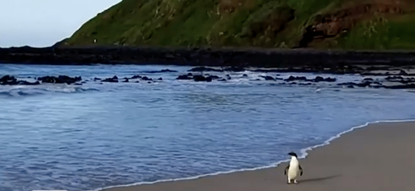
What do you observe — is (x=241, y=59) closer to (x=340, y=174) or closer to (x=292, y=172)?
(x=340, y=174)

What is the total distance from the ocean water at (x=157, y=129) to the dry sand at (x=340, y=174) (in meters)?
0.63

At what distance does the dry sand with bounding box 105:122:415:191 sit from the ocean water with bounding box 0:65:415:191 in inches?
24.8

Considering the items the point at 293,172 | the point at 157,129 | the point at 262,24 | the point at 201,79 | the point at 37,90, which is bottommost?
the point at 201,79

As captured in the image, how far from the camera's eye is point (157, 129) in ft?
59.3

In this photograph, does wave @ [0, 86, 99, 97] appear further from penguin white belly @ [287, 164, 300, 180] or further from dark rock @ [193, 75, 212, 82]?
penguin white belly @ [287, 164, 300, 180]

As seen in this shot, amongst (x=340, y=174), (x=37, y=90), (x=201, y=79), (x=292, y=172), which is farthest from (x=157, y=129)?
(x=201, y=79)

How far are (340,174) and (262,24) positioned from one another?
4642 inches

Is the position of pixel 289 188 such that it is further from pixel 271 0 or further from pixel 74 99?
pixel 271 0

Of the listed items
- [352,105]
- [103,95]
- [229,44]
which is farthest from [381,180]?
[229,44]

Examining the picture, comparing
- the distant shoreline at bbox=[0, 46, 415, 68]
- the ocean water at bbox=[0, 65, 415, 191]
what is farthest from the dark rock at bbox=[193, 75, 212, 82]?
the distant shoreline at bbox=[0, 46, 415, 68]

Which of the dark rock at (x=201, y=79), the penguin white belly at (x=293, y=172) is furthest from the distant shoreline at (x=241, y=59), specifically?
the penguin white belly at (x=293, y=172)

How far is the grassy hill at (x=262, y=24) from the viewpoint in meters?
114

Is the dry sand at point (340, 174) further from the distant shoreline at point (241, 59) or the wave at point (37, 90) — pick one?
the distant shoreline at point (241, 59)

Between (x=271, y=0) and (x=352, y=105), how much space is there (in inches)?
4797
